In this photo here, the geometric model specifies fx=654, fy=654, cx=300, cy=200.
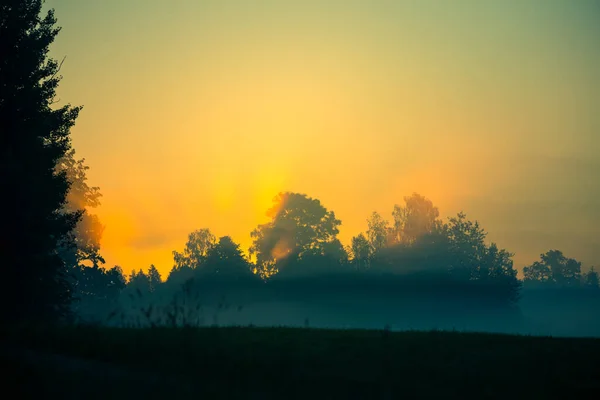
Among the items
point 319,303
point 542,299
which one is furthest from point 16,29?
point 542,299

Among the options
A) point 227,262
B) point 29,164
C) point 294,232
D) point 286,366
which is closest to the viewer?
point 286,366

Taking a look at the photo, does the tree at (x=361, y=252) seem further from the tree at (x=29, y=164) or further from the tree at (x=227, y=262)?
the tree at (x=29, y=164)

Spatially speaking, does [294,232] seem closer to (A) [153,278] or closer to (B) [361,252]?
(B) [361,252]

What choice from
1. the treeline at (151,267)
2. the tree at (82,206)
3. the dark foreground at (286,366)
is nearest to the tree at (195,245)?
the treeline at (151,267)

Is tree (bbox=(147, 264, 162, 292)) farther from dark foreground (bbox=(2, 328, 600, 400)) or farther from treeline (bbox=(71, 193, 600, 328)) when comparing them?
dark foreground (bbox=(2, 328, 600, 400))

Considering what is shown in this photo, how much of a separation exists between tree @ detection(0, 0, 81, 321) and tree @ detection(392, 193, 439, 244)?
114m

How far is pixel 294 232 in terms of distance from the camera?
12544 cm

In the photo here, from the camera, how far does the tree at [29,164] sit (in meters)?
28.9

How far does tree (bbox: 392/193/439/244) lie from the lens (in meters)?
145

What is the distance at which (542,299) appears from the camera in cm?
17725

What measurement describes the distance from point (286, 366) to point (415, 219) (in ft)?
446

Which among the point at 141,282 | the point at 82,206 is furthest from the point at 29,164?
the point at 141,282

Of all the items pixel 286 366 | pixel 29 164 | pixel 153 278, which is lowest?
pixel 286 366

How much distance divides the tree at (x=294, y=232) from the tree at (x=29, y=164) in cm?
8868
